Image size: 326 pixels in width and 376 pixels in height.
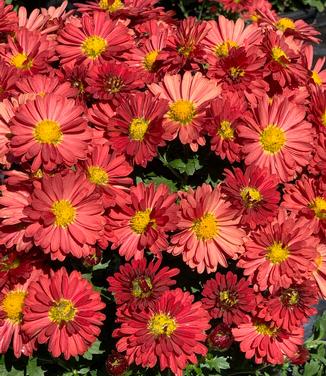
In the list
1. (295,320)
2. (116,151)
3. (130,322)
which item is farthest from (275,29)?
(130,322)

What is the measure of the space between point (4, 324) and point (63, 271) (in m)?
0.22

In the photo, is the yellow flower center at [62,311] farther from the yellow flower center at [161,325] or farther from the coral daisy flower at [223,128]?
the coral daisy flower at [223,128]

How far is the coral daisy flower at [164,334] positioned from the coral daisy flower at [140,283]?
2 centimetres

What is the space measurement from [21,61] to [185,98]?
0.45 m

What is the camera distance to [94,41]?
5.45ft

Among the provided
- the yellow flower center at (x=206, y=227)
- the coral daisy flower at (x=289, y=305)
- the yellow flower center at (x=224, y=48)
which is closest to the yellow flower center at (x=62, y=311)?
the yellow flower center at (x=206, y=227)

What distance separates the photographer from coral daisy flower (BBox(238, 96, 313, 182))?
1514 mm

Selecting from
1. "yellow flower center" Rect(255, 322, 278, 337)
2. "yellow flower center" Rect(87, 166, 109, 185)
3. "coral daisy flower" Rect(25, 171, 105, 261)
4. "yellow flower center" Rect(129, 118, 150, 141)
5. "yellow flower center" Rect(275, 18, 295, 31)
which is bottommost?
"yellow flower center" Rect(255, 322, 278, 337)

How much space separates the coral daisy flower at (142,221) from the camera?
1389mm

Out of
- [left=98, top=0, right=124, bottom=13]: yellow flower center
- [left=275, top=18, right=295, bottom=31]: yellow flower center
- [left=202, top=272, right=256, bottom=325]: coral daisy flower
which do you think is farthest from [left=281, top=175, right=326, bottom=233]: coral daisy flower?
[left=98, top=0, right=124, bottom=13]: yellow flower center

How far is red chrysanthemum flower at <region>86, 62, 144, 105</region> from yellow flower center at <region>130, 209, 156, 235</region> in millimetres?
276

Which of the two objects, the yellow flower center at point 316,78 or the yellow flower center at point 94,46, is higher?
the yellow flower center at point 316,78

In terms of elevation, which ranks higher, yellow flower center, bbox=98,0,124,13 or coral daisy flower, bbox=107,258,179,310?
yellow flower center, bbox=98,0,124,13

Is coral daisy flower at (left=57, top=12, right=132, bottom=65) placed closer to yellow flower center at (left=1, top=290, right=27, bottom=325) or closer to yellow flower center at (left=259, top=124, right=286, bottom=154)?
yellow flower center at (left=259, top=124, right=286, bottom=154)
